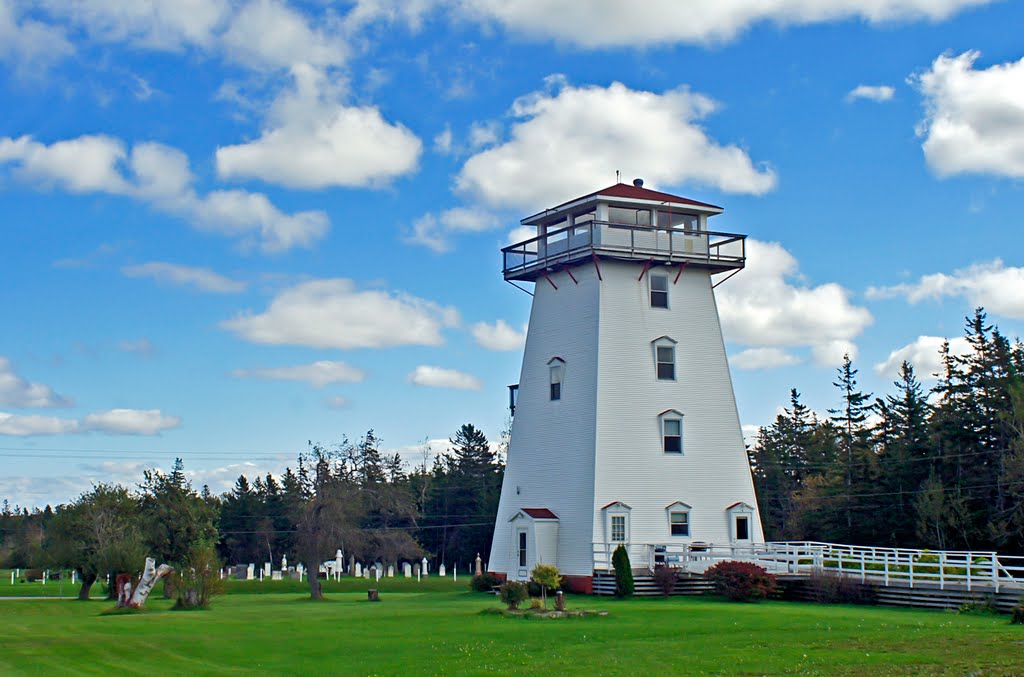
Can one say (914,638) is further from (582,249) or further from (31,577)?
(31,577)

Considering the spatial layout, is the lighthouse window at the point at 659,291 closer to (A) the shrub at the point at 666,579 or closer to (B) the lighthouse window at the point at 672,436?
(B) the lighthouse window at the point at 672,436

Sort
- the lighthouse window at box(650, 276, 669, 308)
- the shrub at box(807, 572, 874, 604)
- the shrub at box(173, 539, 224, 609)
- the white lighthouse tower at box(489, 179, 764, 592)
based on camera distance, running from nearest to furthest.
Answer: the shrub at box(807, 572, 874, 604), the shrub at box(173, 539, 224, 609), the white lighthouse tower at box(489, 179, 764, 592), the lighthouse window at box(650, 276, 669, 308)

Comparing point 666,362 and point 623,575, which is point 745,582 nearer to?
point 623,575

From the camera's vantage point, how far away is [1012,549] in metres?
58.2

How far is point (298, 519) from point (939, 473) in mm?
35553

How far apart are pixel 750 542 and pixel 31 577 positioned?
182ft

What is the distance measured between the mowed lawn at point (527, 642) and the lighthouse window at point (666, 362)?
12.3 meters

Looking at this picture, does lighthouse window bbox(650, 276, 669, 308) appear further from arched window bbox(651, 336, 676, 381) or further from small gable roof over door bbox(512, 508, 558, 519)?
small gable roof over door bbox(512, 508, 558, 519)

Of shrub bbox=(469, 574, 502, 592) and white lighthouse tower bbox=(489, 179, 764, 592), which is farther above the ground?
white lighthouse tower bbox=(489, 179, 764, 592)

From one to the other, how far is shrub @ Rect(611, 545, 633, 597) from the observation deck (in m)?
11.6

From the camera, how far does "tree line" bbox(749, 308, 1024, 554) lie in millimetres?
Answer: 58844

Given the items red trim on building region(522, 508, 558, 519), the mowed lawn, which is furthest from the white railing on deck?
the mowed lawn

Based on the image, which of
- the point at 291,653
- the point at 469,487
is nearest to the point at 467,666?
the point at 291,653

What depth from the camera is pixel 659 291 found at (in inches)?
1843
